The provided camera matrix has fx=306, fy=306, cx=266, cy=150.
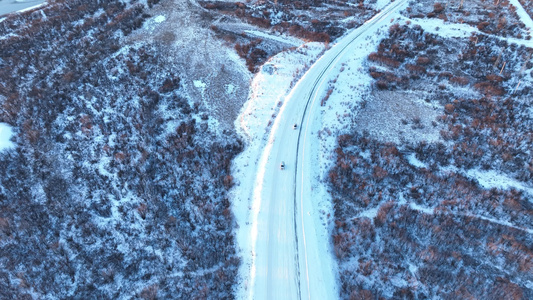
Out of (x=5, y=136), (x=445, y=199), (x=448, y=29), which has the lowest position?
(x=5, y=136)

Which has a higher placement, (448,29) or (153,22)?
(448,29)

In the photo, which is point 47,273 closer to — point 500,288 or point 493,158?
point 500,288

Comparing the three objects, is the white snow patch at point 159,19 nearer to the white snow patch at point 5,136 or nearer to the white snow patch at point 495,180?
the white snow patch at point 5,136

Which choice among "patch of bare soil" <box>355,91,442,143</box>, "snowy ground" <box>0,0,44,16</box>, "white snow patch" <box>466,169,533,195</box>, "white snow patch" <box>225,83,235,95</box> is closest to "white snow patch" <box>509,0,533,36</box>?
"patch of bare soil" <box>355,91,442,143</box>

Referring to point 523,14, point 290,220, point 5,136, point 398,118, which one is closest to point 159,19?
point 5,136

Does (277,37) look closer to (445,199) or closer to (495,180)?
(445,199)

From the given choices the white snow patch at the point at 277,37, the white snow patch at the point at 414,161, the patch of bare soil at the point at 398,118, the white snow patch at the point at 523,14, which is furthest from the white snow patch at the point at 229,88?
the white snow patch at the point at 523,14
